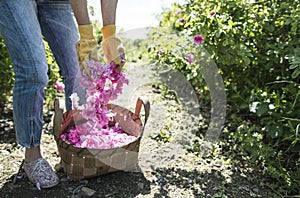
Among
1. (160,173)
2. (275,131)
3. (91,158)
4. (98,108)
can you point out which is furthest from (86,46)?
(275,131)

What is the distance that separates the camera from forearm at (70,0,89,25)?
192 centimetres

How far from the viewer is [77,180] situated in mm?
2162

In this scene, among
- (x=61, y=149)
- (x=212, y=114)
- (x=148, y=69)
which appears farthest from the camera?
(x=148, y=69)

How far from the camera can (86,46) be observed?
6.56ft

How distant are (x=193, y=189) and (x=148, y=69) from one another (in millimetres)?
1656

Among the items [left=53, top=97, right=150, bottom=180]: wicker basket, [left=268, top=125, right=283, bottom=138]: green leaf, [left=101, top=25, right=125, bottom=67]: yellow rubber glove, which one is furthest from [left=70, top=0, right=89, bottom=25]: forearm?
[left=268, top=125, right=283, bottom=138]: green leaf

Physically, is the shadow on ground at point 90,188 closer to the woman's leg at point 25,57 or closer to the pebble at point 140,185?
the pebble at point 140,185

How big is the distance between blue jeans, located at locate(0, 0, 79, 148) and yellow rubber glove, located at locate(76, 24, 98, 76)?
0.17 m

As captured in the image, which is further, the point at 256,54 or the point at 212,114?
the point at 212,114

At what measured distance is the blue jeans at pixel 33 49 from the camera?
179 cm

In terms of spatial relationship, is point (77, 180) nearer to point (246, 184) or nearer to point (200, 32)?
point (246, 184)

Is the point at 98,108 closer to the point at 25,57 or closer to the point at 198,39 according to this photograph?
the point at 25,57

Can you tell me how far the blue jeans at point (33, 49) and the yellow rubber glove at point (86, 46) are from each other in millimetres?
169

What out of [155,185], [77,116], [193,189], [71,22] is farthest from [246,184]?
[71,22]
